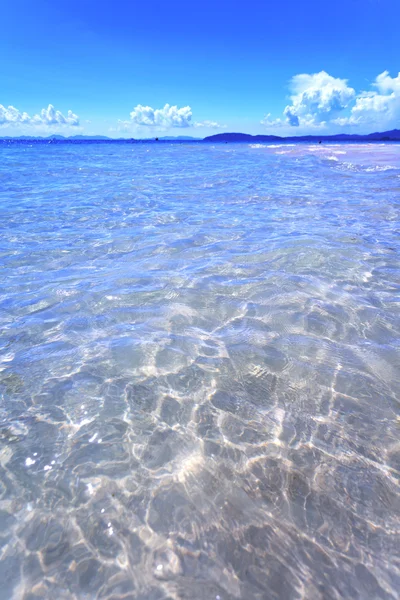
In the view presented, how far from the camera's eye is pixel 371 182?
756 inches

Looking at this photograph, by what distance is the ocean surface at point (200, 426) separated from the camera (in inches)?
94.0

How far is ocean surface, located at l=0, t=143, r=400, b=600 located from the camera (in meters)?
2.39

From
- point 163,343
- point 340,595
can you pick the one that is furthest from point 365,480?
point 163,343

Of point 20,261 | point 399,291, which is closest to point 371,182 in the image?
point 399,291

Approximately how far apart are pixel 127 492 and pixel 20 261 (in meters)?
6.77

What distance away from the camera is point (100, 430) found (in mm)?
3441

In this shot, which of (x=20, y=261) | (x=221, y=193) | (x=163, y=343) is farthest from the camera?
(x=221, y=193)

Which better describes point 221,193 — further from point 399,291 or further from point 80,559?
point 80,559

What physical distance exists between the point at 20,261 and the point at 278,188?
14.1 metres

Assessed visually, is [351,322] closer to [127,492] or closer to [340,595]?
[340,595]

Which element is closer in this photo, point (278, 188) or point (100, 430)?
point (100, 430)

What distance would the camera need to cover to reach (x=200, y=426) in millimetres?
3492

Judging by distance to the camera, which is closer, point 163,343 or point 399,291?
point 163,343

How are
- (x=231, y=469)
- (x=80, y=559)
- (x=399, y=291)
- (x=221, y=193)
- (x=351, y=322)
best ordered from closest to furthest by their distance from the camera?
(x=80, y=559) < (x=231, y=469) < (x=351, y=322) < (x=399, y=291) < (x=221, y=193)
